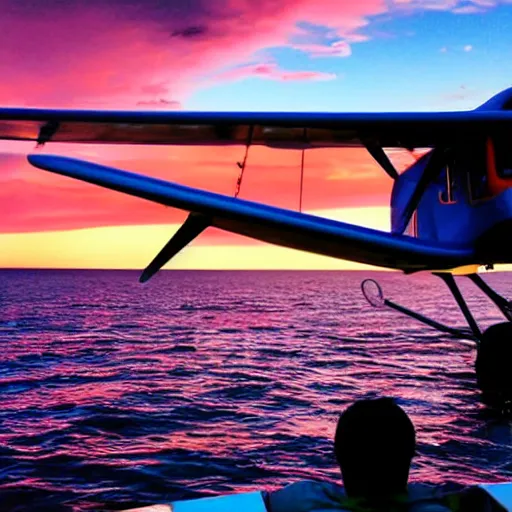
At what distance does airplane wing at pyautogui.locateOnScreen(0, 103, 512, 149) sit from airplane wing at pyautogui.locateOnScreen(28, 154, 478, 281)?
1224 mm

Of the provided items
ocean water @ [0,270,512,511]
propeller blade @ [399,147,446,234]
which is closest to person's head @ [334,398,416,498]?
ocean water @ [0,270,512,511]

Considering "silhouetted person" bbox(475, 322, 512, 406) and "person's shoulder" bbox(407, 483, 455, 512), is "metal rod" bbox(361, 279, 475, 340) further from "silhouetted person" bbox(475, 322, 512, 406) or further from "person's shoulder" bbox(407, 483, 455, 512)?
"person's shoulder" bbox(407, 483, 455, 512)

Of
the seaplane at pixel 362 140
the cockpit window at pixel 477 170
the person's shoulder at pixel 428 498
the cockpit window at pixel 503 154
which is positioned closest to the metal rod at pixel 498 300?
the seaplane at pixel 362 140

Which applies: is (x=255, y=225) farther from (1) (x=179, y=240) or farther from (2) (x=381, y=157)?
(2) (x=381, y=157)

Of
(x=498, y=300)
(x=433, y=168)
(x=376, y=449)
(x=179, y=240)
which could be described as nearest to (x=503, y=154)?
(x=433, y=168)

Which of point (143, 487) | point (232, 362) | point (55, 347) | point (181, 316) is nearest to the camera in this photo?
point (143, 487)

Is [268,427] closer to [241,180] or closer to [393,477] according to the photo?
[241,180]

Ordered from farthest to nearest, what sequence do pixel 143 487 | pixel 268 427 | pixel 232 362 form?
1. pixel 232 362
2. pixel 268 427
3. pixel 143 487

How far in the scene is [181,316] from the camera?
4256 centimetres

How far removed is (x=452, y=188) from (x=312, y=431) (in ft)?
13.6

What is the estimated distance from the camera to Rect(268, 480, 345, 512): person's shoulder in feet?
5.61

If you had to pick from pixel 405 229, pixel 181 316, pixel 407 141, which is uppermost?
pixel 407 141

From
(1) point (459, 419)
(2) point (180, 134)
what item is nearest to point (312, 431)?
(1) point (459, 419)

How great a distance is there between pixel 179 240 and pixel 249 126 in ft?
6.88
